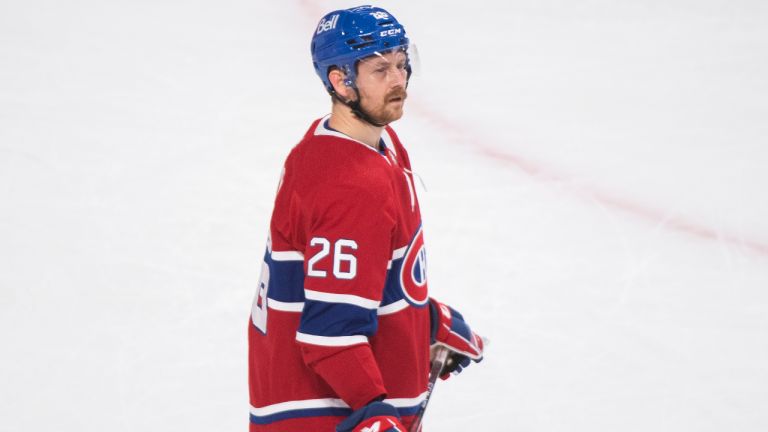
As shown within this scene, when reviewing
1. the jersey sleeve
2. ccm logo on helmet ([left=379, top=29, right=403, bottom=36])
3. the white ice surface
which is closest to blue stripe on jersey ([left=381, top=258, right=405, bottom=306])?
the jersey sleeve

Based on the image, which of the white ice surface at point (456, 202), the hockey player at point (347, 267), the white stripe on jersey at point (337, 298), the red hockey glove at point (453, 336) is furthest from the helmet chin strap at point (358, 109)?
the white ice surface at point (456, 202)

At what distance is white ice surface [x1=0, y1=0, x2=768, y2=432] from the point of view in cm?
237

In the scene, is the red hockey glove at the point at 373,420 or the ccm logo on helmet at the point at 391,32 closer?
the red hockey glove at the point at 373,420

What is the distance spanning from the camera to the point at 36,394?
226cm

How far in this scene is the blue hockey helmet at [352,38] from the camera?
51.9 inches

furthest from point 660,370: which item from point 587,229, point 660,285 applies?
point 587,229

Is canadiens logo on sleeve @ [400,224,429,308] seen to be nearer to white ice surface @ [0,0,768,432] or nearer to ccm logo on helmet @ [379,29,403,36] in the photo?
ccm logo on helmet @ [379,29,403,36]

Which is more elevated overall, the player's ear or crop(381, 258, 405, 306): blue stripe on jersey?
the player's ear

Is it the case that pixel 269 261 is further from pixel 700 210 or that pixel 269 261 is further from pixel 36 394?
pixel 700 210

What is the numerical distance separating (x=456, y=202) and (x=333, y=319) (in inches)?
84.1

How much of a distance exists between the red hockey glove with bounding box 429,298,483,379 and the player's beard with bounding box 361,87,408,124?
1.55 feet

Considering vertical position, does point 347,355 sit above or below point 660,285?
above

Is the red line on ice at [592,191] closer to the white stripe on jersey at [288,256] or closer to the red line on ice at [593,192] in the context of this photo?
the red line on ice at [593,192]

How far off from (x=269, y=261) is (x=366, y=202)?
0.93 ft
